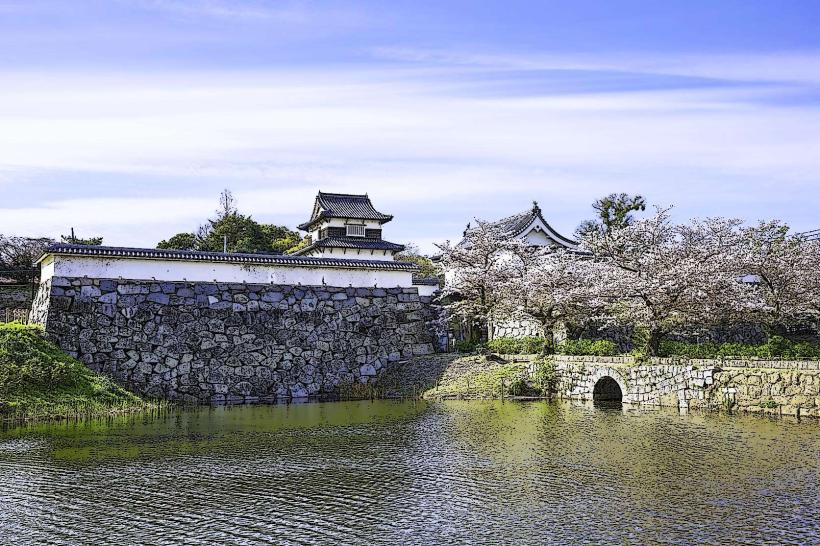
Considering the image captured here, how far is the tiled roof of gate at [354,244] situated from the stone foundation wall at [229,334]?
37.4 feet

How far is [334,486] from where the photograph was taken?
440 inches

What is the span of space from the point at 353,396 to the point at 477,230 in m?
8.72

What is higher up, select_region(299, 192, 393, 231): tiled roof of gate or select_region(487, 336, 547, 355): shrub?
select_region(299, 192, 393, 231): tiled roof of gate

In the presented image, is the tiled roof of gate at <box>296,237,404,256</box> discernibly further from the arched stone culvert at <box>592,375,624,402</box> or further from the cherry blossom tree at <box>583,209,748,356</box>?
the arched stone culvert at <box>592,375,624,402</box>

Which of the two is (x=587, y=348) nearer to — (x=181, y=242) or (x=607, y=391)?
(x=607, y=391)


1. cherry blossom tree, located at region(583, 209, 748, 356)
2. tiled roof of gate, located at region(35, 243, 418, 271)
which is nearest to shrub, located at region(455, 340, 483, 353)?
tiled roof of gate, located at region(35, 243, 418, 271)

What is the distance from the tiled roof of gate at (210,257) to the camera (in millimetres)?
24500

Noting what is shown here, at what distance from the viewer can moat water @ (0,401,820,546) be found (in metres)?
8.78

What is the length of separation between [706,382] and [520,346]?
855 cm

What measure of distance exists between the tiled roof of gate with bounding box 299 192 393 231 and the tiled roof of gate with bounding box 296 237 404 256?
1.17 meters

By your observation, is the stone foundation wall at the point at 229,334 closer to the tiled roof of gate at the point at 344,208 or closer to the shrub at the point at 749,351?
the shrub at the point at 749,351

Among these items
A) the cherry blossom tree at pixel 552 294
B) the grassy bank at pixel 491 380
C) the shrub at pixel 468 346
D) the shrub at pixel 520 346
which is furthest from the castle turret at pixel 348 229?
the grassy bank at pixel 491 380

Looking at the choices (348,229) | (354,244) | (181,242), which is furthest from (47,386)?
(181,242)

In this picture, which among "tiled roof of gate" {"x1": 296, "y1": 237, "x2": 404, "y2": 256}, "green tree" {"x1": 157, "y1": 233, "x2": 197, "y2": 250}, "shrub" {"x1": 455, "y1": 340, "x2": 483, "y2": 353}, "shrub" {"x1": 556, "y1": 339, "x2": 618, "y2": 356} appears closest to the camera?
"shrub" {"x1": 556, "y1": 339, "x2": 618, "y2": 356}
